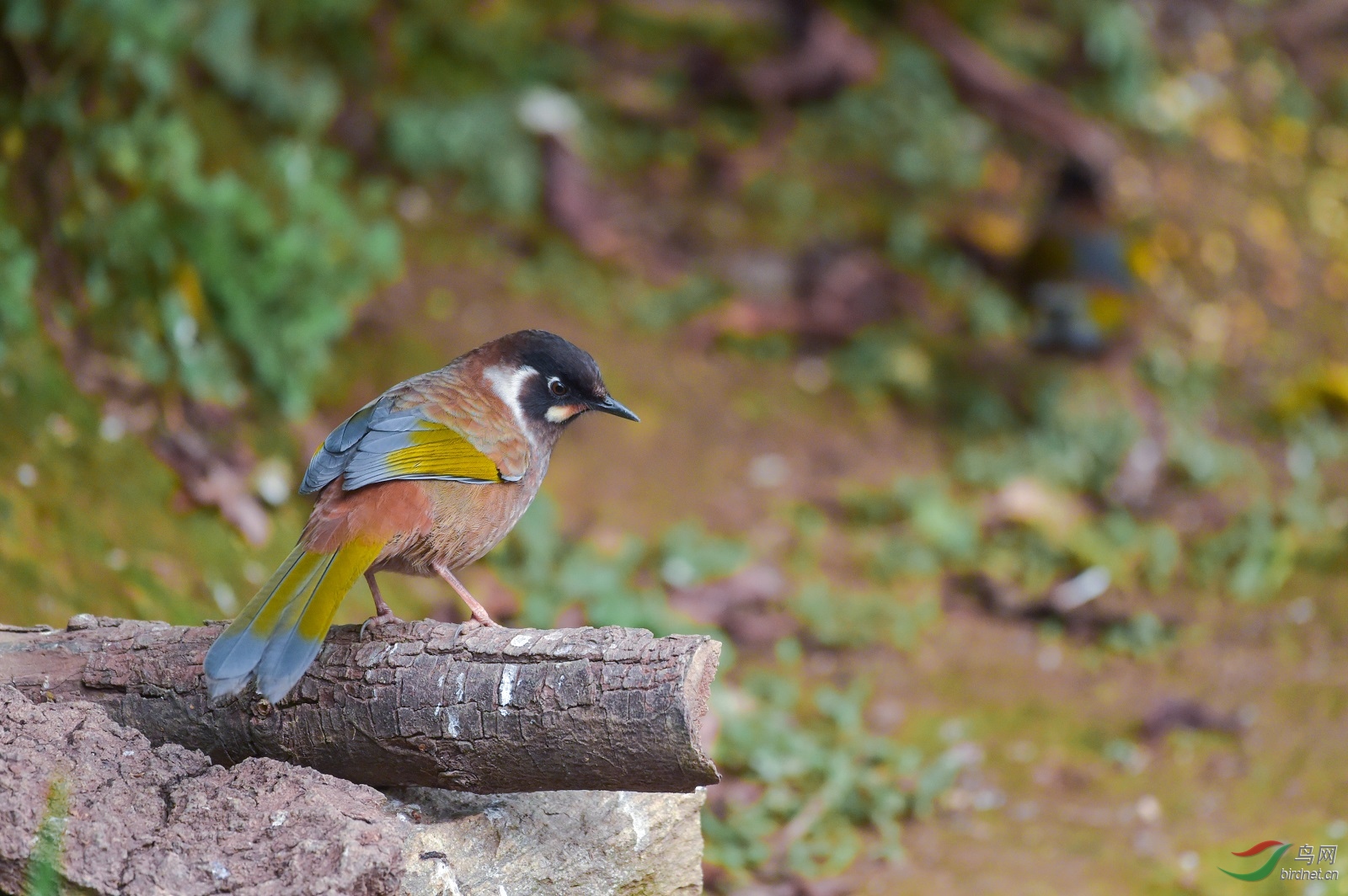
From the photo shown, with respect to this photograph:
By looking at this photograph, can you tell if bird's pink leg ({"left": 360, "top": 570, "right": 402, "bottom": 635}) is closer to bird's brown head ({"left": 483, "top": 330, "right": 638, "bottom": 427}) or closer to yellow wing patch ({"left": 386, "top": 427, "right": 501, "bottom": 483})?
yellow wing patch ({"left": 386, "top": 427, "right": 501, "bottom": 483})

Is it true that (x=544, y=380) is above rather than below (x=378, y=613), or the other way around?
→ above

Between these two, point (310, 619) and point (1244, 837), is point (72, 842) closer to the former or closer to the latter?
point (310, 619)

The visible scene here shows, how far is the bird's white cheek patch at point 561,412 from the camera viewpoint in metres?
4.30

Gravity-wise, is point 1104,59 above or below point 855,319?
above

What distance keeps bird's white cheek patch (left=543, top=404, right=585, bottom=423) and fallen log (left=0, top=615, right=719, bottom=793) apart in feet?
3.22

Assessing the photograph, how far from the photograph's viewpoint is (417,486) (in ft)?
12.5

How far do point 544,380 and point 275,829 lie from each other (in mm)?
1716

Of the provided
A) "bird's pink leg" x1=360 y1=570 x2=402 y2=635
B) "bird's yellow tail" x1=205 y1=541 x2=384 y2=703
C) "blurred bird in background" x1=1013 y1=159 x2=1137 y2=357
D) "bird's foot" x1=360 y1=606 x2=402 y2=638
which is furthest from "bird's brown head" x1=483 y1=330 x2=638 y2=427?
"blurred bird in background" x1=1013 y1=159 x2=1137 y2=357

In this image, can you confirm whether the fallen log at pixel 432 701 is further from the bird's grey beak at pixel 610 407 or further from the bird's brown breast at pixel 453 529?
the bird's grey beak at pixel 610 407

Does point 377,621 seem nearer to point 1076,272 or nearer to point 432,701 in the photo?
point 432,701

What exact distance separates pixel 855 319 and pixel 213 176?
14.1 feet

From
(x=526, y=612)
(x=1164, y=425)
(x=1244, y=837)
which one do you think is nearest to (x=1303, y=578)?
(x=1164, y=425)

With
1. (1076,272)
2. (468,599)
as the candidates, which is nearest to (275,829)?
(468,599)

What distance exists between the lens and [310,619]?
3.22 metres
